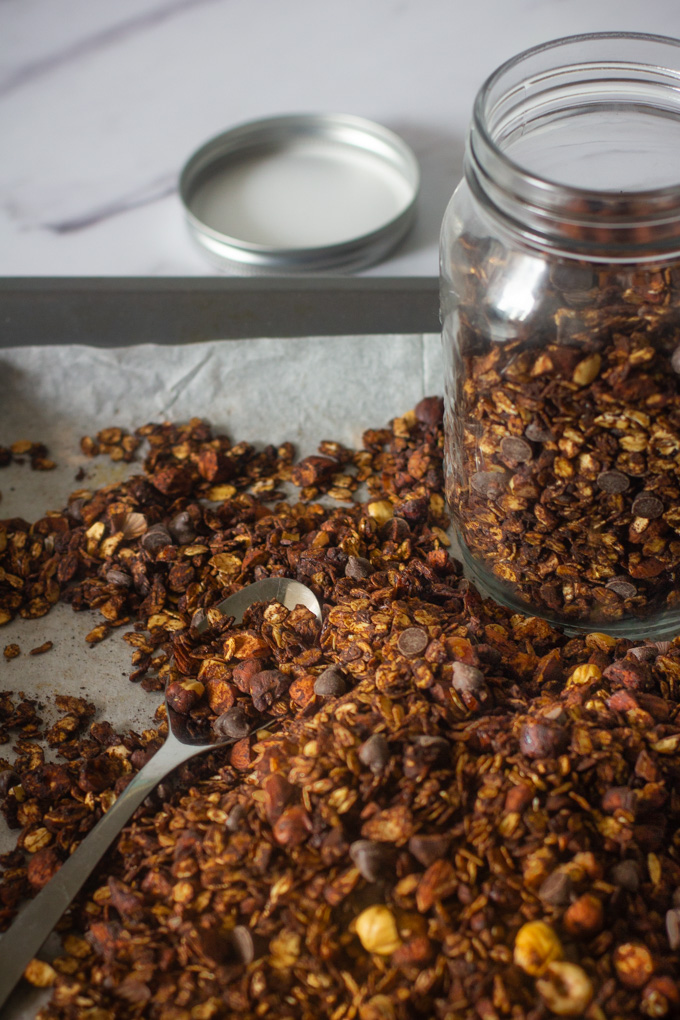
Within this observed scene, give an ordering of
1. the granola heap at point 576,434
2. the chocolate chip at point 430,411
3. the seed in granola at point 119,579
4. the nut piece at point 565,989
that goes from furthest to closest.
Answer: the chocolate chip at point 430,411
the seed in granola at point 119,579
the granola heap at point 576,434
the nut piece at point 565,989

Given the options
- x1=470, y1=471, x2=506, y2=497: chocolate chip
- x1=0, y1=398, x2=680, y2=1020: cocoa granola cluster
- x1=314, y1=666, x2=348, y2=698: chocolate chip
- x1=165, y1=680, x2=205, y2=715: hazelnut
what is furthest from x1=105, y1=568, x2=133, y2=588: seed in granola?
x1=470, y1=471, x2=506, y2=497: chocolate chip

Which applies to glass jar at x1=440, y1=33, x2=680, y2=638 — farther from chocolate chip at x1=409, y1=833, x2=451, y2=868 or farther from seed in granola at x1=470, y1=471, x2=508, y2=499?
chocolate chip at x1=409, y1=833, x2=451, y2=868

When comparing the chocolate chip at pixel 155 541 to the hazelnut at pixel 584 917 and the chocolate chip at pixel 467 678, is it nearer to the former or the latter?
the chocolate chip at pixel 467 678

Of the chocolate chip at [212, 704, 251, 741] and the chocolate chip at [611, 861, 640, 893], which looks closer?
the chocolate chip at [611, 861, 640, 893]

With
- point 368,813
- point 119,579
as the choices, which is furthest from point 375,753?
point 119,579

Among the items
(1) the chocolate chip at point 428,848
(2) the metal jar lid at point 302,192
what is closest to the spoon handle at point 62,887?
(1) the chocolate chip at point 428,848

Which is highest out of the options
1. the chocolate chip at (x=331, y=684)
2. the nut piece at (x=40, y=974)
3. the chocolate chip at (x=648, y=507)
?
the chocolate chip at (x=648, y=507)

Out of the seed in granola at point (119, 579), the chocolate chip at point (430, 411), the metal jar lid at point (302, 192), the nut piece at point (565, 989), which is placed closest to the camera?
the nut piece at point (565, 989)
